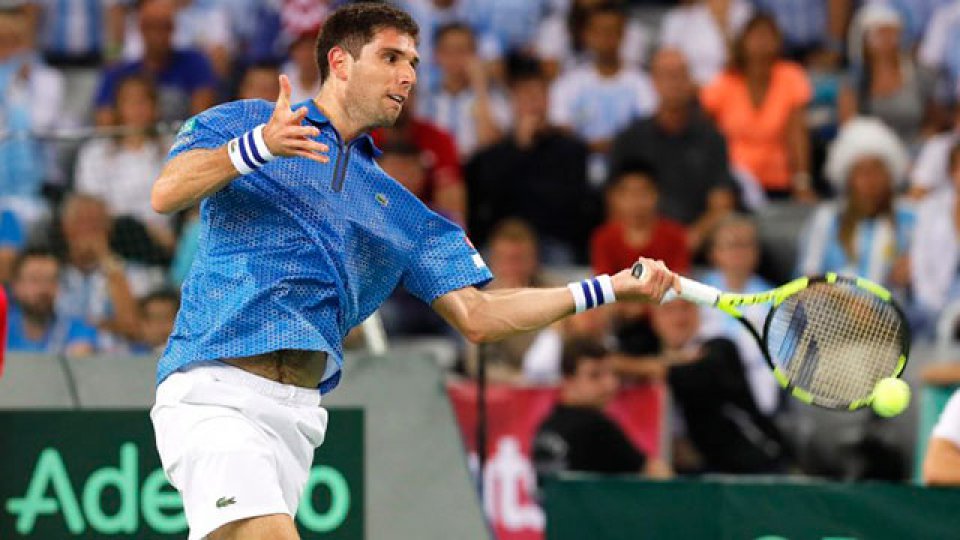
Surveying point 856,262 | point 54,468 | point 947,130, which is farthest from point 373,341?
point 947,130

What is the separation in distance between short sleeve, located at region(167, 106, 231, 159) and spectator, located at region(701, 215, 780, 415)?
19.0 ft

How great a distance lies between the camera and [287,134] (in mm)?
6438

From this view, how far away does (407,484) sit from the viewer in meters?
9.25

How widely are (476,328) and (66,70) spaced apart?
383 inches

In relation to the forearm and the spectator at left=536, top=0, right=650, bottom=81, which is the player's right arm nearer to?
the forearm

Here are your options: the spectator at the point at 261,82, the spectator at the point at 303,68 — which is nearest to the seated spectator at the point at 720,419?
the spectator at the point at 261,82

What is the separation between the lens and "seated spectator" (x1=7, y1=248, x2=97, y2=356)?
11.6m

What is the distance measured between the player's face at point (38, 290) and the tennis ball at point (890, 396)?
5941mm

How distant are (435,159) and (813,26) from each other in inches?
167

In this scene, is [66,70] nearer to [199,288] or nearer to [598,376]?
[598,376]

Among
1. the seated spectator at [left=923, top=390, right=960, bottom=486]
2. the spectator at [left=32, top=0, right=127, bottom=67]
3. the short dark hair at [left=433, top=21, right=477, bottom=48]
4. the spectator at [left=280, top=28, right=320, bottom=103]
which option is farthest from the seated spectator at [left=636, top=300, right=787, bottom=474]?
the spectator at [left=32, top=0, right=127, bottom=67]

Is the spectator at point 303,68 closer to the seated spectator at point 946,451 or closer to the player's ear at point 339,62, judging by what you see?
the seated spectator at point 946,451

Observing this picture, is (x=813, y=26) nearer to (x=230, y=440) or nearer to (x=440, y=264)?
(x=440, y=264)

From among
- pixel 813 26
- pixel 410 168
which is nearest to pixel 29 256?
pixel 410 168
